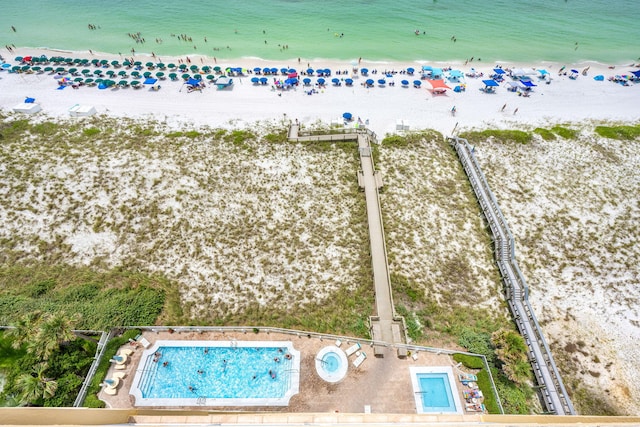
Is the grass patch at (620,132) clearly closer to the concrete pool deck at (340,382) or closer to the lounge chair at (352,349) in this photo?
the concrete pool deck at (340,382)

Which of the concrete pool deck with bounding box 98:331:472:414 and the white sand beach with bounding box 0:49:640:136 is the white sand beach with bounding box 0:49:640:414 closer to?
the white sand beach with bounding box 0:49:640:136

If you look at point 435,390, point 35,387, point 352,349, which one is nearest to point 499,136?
point 435,390

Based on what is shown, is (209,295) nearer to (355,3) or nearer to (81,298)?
(81,298)

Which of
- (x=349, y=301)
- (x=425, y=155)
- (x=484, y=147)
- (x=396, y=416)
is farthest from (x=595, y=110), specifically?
(x=396, y=416)

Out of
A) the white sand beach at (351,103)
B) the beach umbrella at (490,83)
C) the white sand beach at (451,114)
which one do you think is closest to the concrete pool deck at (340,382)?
the white sand beach at (451,114)

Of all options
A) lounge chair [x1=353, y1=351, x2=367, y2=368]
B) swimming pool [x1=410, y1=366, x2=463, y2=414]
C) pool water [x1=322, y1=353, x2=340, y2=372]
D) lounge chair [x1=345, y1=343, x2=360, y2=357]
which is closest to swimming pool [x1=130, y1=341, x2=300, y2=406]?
pool water [x1=322, y1=353, x2=340, y2=372]

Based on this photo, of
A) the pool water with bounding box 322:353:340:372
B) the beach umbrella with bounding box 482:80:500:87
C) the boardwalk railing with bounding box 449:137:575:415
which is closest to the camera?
the boardwalk railing with bounding box 449:137:575:415
